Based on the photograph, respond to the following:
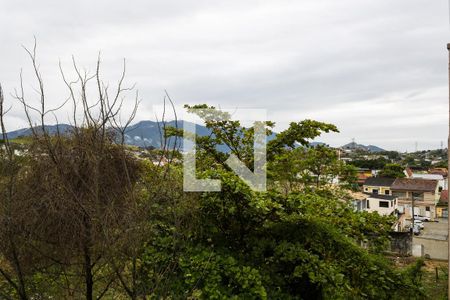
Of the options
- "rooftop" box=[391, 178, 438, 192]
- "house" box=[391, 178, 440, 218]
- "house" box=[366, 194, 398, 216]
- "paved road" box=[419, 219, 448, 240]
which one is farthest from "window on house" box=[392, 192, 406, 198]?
"house" box=[366, 194, 398, 216]

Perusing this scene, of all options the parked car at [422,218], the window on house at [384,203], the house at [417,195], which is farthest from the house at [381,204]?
the parked car at [422,218]

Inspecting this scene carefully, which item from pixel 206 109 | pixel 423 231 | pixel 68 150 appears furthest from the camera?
pixel 423 231

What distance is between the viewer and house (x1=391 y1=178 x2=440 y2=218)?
98.9ft

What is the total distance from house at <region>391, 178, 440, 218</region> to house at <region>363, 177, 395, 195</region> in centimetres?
58

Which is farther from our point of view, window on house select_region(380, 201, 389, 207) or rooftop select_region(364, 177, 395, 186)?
rooftop select_region(364, 177, 395, 186)

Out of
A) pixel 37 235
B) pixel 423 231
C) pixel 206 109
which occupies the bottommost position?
pixel 423 231

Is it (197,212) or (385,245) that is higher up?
(197,212)

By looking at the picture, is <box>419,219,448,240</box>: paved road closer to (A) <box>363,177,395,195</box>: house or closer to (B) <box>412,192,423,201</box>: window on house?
(B) <box>412,192,423,201</box>: window on house

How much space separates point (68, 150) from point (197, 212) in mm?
1700

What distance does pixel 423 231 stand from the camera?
1028 inches

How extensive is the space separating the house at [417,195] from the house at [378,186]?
58 cm

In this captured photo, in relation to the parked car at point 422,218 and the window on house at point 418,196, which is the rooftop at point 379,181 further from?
the parked car at point 422,218

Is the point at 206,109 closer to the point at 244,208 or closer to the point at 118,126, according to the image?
the point at 244,208

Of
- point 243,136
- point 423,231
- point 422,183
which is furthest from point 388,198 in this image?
point 243,136
